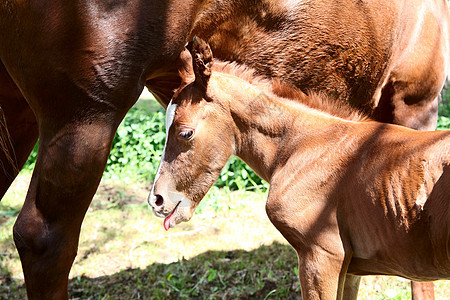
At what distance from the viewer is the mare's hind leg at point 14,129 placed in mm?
2805

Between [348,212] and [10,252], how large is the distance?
3315 mm

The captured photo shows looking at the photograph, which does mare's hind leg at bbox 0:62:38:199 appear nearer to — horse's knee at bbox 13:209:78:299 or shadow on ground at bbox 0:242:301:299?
horse's knee at bbox 13:209:78:299

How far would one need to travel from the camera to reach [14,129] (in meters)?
2.95

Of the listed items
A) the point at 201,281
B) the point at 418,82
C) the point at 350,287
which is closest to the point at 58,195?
the point at 350,287

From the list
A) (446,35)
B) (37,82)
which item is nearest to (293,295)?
(446,35)

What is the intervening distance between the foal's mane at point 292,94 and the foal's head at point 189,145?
6.8 inches

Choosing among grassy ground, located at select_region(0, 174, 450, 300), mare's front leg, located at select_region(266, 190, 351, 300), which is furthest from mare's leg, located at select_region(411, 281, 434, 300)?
mare's front leg, located at select_region(266, 190, 351, 300)

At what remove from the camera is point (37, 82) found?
2.21 metres

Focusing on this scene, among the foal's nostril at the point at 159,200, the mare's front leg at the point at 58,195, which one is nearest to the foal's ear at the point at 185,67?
the mare's front leg at the point at 58,195

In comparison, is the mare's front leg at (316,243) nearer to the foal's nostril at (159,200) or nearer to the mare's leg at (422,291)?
the foal's nostril at (159,200)

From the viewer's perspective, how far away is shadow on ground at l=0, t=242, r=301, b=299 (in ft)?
12.3

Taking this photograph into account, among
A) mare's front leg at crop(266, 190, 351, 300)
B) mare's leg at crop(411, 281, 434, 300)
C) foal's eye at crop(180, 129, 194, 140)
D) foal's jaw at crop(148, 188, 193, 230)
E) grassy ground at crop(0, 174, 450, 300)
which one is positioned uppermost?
foal's eye at crop(180, 129, 194, 140)

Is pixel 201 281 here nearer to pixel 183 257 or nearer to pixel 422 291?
pixel 183 257

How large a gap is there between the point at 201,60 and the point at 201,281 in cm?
202
